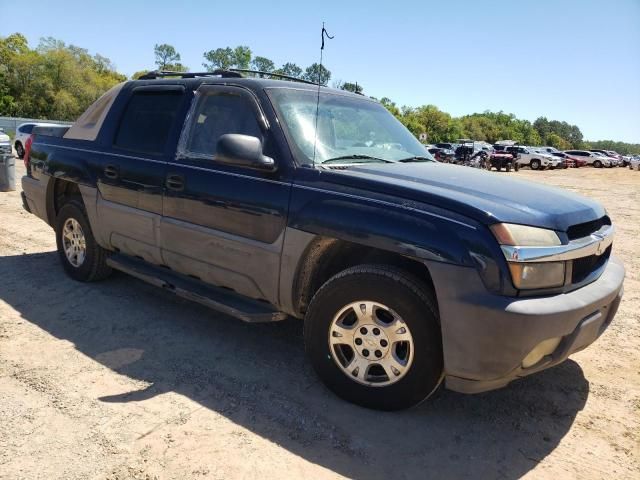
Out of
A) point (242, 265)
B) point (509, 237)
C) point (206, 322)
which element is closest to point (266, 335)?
point (206, 322)

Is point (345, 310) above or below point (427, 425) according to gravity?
above

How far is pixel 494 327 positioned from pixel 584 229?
96cm

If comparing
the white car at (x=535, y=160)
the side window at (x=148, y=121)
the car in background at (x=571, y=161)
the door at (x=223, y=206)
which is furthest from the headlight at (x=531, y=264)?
the car in background at (x=571, y=161)

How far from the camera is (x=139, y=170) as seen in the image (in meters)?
4.06

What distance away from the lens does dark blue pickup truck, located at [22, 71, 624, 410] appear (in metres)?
2.54

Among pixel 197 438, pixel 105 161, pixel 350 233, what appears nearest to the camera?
pixel 197 438

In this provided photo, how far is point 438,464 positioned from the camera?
2.55 m

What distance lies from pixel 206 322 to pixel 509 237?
2610mm

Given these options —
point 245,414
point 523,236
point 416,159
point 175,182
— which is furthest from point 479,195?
→ point 175,182

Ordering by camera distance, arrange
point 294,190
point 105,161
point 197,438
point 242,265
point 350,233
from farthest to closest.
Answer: point 105,161 < point 242,265 < point 294,190 < point 350,233 < point 197,438

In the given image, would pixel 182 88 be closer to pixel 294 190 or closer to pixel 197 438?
pixel 294 190

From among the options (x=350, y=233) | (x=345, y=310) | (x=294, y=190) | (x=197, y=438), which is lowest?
(x=197, y=438)

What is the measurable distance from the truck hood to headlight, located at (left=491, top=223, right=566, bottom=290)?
44 millimetres

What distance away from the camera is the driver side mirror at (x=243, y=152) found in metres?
3.12
